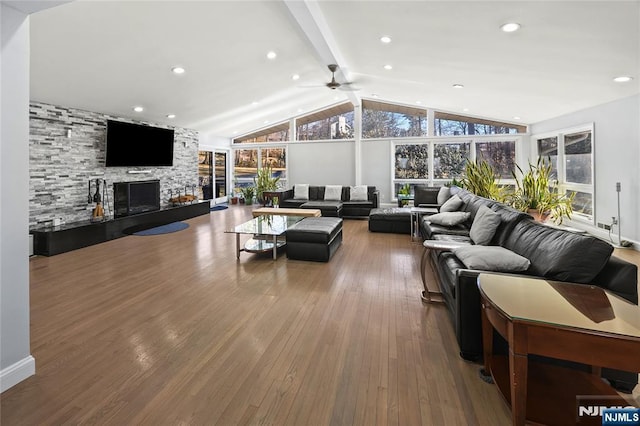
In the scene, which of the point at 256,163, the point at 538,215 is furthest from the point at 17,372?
the point at 256,163

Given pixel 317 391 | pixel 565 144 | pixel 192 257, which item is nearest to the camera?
pixel 317 391

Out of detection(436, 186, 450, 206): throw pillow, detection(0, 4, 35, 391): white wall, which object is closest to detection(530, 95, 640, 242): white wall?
detection(436, 186, 450, 206): throw pillow

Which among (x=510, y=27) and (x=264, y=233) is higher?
(x=510, y=27)

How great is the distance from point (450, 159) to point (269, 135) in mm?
5971

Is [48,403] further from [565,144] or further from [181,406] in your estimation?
[565,144]

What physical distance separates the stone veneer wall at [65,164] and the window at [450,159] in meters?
8.00

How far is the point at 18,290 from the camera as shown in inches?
76.1

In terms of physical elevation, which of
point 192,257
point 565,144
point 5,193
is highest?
point 565,144

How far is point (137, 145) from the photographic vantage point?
6.90 metres

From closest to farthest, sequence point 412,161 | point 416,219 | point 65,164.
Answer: point 65,164 < point 416,219 < point 412,161

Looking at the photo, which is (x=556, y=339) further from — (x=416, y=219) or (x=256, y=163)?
(x=256, y=163)

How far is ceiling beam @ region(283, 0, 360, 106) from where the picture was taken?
3.55 metres

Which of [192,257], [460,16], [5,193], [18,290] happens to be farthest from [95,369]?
[460,16]

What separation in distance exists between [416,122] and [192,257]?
737cm
